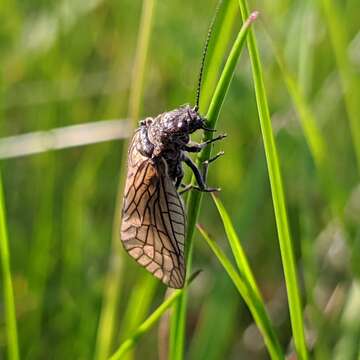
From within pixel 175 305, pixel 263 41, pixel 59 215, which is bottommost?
pixel 175 305

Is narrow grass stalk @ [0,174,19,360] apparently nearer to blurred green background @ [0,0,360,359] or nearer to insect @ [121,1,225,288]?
insect @ [121,1,225,288]

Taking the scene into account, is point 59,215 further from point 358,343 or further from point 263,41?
point 358,343

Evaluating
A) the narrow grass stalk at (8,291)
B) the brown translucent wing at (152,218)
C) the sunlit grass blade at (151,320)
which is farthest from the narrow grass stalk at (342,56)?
the narrow grass stalk at (8,291)

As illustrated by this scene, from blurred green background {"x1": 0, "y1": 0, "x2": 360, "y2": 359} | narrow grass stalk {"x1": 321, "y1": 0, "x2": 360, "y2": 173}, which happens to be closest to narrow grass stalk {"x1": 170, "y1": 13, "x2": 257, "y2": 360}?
blurred green background {"x1": 0, "y1": 0, "x2": 360, "y2": 359}

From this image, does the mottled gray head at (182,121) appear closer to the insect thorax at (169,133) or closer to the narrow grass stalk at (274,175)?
the insect thorax at (169,133)

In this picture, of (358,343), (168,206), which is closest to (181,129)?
(168,206)

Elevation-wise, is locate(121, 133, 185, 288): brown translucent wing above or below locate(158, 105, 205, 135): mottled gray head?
below
